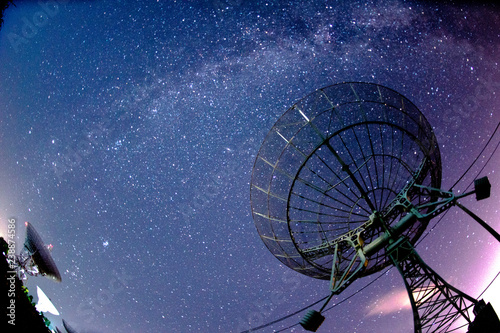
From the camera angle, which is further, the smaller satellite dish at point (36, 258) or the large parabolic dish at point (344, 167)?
the smaller satellite dish at point (36, 258)

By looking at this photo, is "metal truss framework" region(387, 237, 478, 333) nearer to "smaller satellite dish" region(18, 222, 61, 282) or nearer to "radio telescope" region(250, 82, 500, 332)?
"radio telescope" region(250, 82, 500, 332)

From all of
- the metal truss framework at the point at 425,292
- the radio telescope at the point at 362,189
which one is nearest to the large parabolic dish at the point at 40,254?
the radio telescope at the point at 362,189

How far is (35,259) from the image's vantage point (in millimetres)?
14086

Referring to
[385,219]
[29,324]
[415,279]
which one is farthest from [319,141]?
[29,324]

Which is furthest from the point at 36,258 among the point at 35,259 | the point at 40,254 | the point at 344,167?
the point at 344,167

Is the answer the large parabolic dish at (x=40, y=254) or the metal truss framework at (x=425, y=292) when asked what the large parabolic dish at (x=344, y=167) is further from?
the large parabolic dish at (x=40, y=254)

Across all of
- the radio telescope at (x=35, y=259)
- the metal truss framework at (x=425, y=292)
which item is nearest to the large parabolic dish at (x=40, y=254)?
the radio telescope at (x=35, y=259)

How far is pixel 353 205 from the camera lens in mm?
9430

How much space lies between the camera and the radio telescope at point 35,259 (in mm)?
13703

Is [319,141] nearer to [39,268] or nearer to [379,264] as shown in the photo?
[379,264]

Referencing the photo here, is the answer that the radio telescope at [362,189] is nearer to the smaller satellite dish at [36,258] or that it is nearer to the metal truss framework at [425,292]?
the metal truss framework at [425,292]

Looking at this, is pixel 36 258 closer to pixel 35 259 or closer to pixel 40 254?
pixel 35 259

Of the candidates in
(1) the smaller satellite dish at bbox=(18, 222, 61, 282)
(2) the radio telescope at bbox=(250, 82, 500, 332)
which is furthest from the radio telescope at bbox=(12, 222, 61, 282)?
(2) the radio telescope at bbox=(250, 82, 500, 332)

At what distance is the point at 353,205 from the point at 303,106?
13.2 ft
